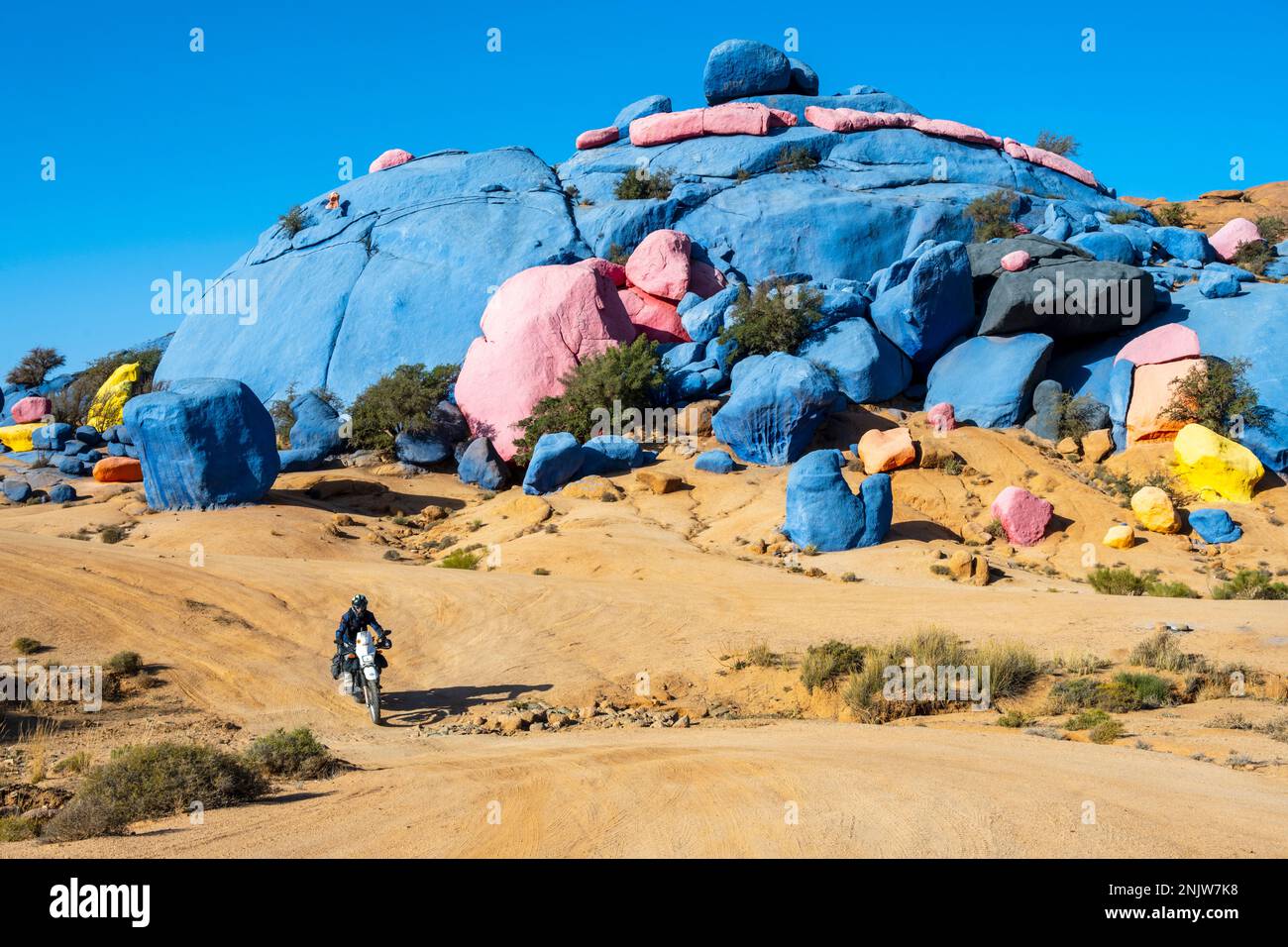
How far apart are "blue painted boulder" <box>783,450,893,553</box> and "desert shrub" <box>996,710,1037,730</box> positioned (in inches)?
352

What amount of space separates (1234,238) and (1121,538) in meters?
20.8

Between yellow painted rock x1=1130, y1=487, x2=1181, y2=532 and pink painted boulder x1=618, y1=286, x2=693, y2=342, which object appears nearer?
yellow painted rock x1=1130, y1=487, x2=1181, y2=532

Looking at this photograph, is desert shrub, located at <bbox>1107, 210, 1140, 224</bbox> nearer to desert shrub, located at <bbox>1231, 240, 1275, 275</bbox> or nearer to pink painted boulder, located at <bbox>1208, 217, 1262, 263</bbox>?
pink painted boulder, located at <bbox>1208, 217, 1262, 263</bbox>

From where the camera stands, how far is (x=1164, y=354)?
83.1 ft

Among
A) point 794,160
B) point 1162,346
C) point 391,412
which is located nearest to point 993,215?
point 794,160

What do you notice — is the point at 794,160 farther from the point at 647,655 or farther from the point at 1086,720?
the point at 1086,720

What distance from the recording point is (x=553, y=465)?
904 inches

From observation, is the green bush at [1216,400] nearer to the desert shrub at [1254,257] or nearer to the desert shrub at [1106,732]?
the desert shrub at [1254,257]

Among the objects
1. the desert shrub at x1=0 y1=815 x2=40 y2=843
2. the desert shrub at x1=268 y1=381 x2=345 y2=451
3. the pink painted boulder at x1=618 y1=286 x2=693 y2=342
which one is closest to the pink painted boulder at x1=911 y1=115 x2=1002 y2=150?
the pink painted boulder at x1=618 y1=286 x2=693 y2=342

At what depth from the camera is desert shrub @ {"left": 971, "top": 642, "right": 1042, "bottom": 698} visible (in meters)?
10.5

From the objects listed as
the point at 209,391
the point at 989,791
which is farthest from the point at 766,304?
the point at 989,791

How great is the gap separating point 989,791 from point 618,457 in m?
17.9

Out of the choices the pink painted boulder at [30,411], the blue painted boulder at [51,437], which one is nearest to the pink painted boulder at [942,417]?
the blue painted boulder at [51,437]
